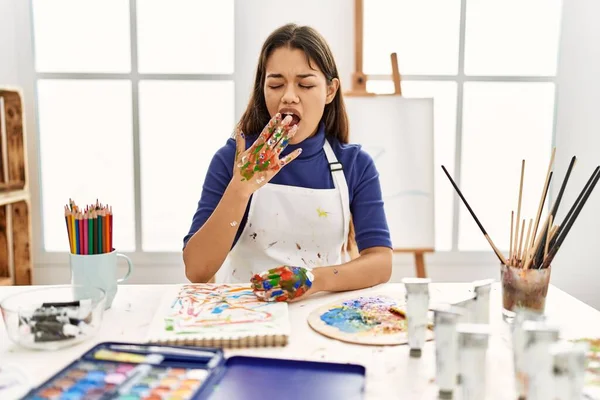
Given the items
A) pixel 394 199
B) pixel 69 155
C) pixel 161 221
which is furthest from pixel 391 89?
pixel 69 155

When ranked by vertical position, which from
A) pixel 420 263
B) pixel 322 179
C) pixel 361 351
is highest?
pixel 322 179

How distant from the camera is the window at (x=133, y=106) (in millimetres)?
2414

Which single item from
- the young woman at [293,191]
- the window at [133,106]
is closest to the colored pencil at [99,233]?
the young woman at [293,191]

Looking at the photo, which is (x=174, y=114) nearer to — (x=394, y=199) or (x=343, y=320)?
(x=394, y=199)

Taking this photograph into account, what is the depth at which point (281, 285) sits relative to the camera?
1.10 m

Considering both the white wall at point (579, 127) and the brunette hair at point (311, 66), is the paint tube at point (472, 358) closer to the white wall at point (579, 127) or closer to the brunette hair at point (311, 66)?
the brunette hair at point (311, 66)

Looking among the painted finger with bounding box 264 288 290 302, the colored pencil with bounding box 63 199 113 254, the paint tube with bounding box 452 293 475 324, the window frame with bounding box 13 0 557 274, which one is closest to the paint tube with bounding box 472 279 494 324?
the paint tube with bounding box 452 293 475 324

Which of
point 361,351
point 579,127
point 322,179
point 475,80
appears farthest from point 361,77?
point 361,351

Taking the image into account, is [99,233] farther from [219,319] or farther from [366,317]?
[366,317]

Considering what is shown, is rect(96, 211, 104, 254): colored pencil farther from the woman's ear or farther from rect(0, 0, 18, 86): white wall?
rect(0, 0, 18, 86): white wall

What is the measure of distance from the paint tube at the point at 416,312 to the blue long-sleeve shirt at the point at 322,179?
61 centimetres

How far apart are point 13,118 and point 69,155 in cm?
34

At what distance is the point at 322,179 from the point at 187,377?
93 cm

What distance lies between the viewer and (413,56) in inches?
97.0
